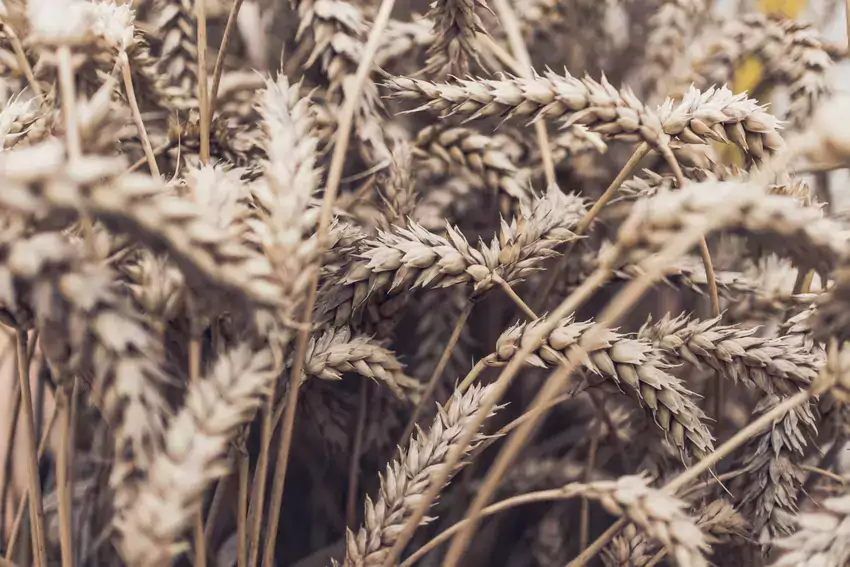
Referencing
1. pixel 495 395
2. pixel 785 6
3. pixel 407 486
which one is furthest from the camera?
pixel 785 6

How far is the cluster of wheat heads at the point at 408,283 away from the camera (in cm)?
35

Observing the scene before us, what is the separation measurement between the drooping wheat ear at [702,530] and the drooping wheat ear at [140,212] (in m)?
0.48

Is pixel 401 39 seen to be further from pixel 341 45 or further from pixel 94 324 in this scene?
pixel 94 324

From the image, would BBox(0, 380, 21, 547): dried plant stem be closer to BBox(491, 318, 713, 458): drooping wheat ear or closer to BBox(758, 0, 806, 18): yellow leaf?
BBox(491, 318, 713, 458): drooping wheat ear

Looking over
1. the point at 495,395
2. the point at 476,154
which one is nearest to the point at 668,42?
the point at 476,154

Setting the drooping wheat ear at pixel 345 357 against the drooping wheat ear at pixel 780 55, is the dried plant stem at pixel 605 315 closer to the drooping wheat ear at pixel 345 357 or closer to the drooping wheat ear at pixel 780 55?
the drooping wheat ear at pixel 345 357

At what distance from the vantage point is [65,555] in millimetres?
482

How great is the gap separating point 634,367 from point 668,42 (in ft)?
2.22

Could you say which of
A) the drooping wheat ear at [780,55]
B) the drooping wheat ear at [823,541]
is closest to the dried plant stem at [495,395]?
the drooping wheat ear at [823,541]

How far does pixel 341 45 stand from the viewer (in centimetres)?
66

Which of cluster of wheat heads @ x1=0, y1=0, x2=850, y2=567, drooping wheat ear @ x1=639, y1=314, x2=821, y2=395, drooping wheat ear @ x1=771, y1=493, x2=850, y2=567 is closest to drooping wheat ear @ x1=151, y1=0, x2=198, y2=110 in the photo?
cluster of wheat heads @ x1=0, y1=0, x2=850, y2=567

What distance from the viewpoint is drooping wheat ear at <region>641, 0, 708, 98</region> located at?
0.97 m

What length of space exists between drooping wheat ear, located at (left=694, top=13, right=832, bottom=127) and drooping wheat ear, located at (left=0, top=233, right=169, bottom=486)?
849 mm

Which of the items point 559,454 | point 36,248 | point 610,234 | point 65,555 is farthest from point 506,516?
point 36,248
